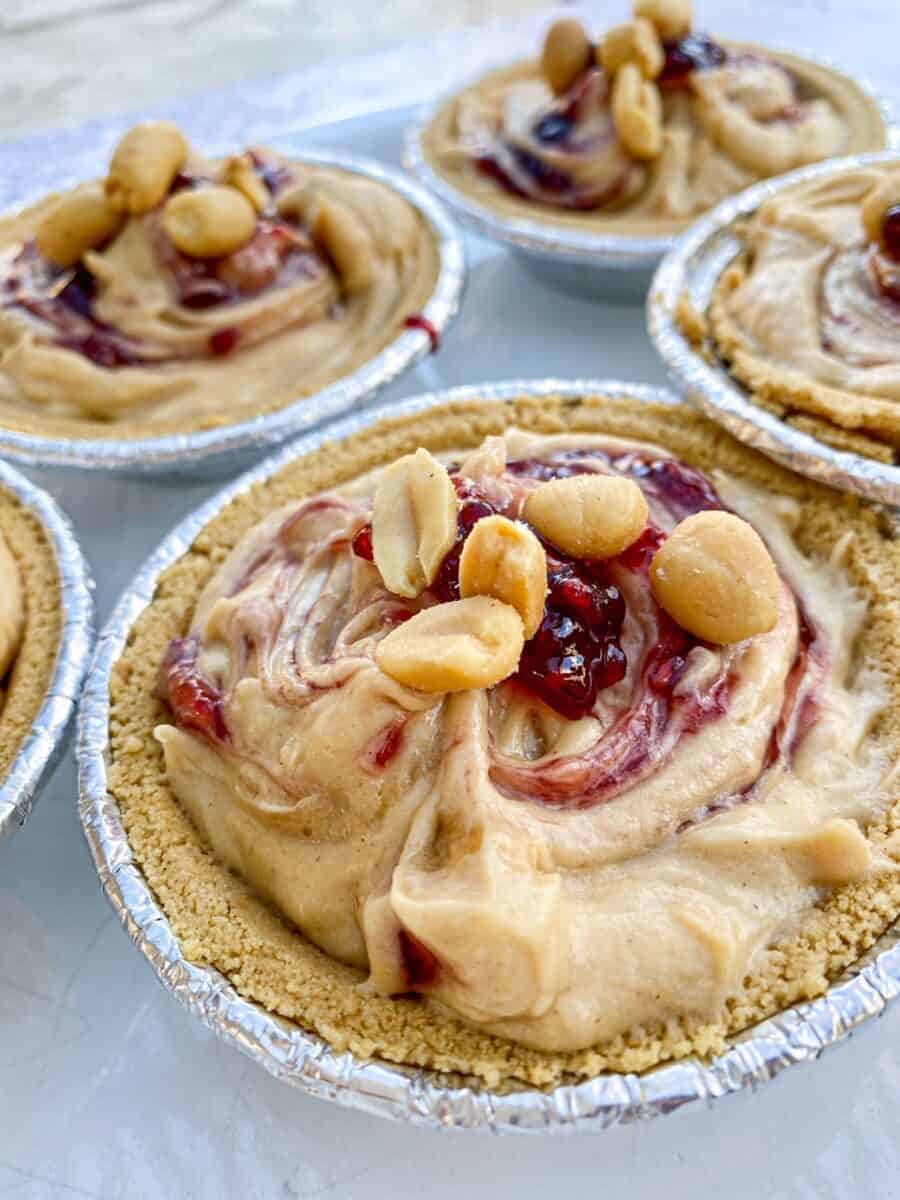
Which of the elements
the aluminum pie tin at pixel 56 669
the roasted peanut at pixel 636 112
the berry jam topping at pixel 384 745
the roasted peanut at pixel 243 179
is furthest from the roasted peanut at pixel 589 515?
the roasted peanut at pixel 636 112

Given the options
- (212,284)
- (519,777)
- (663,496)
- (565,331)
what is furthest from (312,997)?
(565,331)

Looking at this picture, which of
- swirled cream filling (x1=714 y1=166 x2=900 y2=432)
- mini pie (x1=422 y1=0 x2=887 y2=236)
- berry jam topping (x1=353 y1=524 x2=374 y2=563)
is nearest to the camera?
berry jam topping (x1=353 y1=524 x2=374 y2=563)

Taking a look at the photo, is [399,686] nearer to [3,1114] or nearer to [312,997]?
[312,997]

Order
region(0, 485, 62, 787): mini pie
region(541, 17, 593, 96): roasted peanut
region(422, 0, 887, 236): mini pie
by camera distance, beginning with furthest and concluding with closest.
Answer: region(541, 17, 593, 96): roasted peanut < region(422, 0, 887, 236): mini pie < region(0, 485, 62, 787): mini pie

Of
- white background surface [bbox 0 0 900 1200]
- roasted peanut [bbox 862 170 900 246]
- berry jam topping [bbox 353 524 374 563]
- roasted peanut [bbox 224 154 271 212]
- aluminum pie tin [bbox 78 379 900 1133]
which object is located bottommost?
white background surface [bbox 0 0 900 1200]

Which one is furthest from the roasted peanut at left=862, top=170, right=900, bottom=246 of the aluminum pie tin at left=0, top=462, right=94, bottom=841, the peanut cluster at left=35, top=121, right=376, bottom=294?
the aluminum pie tin at left=0, top=462, right=94, bottom=841

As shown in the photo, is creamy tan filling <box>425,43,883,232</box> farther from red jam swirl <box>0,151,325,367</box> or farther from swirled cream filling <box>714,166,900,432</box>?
red jam swirl <box>0,151,325,367</box>

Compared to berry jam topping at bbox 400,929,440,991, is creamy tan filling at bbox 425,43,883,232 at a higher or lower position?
higher

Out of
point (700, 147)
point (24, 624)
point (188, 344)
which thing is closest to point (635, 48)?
point (700, 147)
